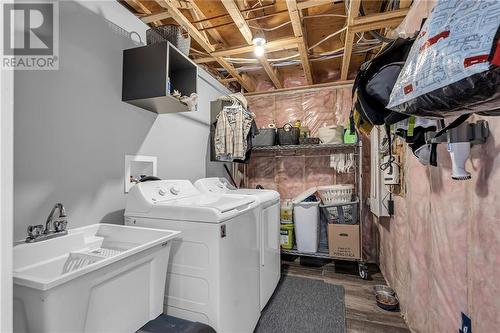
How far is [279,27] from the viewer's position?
7.25 ft

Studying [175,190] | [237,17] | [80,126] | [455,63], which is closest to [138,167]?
[175,190]

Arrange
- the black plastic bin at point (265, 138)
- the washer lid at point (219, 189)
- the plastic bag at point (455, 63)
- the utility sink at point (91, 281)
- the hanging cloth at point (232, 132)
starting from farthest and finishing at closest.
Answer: the black plastic bin at point (265, 138), the hanging cloth at point (232, 132), the washer lid at point (219, 189), the utility sink at point (91, 281), the plastic bag at point (455, 63)

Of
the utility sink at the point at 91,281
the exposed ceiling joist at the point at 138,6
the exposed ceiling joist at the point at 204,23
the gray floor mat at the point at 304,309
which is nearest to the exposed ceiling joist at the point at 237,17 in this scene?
the exposed ceiling joist at the point at 204,23

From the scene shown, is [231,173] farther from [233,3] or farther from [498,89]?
[498,89]

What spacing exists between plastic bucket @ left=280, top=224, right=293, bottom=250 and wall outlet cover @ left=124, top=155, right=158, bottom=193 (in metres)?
1.85

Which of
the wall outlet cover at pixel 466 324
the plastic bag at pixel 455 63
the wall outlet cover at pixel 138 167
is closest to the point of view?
the plastic bag at pixel 455 63

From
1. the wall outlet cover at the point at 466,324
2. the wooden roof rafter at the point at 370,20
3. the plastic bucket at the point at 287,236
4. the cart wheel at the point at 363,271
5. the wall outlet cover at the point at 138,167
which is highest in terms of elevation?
the wooden roof rafter at the point at 370,20

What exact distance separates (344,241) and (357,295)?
0.61m

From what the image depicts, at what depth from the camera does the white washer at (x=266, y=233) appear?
78.0 inches

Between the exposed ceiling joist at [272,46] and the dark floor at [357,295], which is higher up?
the exposed ceiling joist at [272,46]

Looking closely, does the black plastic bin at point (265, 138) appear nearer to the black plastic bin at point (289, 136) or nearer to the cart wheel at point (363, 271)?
the black plastic bin at point (289, 136)

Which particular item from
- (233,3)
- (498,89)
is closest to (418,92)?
(498,89)

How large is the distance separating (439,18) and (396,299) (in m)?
2.40

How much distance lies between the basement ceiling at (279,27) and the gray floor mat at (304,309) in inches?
81.9
